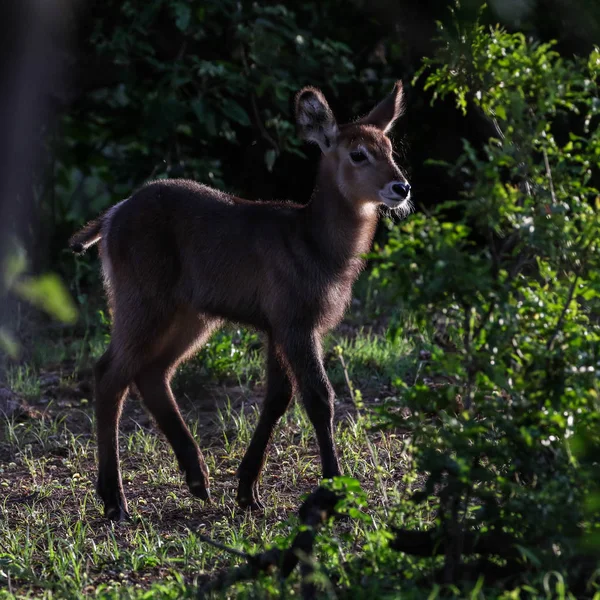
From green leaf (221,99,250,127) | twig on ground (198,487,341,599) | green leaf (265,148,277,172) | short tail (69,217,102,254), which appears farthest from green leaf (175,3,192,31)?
twig on ground (198,487,341,599)

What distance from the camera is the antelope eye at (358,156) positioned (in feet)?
16.7

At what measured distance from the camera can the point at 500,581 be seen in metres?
3.03

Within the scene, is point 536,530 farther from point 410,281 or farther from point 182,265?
point 182,265

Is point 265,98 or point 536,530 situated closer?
point 536,530

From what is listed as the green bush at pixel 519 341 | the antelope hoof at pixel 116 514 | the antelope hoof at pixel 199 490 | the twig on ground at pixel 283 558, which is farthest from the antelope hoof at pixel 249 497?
the green bush at pixel 519 341

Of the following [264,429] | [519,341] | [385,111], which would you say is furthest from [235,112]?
[519,341]

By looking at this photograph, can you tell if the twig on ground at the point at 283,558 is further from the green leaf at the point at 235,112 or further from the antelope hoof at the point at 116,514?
the green leaf at the point at 235,112

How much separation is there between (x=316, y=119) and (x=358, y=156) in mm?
318

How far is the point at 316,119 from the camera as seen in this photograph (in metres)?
5.27

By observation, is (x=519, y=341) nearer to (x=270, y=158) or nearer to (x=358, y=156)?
(x=358, y=156)

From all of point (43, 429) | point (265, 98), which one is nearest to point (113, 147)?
point (265, 98)

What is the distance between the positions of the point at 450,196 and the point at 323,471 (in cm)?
422

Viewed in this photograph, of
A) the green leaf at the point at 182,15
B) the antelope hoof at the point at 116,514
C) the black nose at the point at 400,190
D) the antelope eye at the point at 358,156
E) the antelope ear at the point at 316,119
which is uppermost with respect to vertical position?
the green leaf at the point at 182,15

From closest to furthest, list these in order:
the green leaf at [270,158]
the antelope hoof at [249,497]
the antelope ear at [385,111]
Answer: the antelope hoof at [249,497] < the antelope ear at [385,111] < the green leaf at [270,158]
